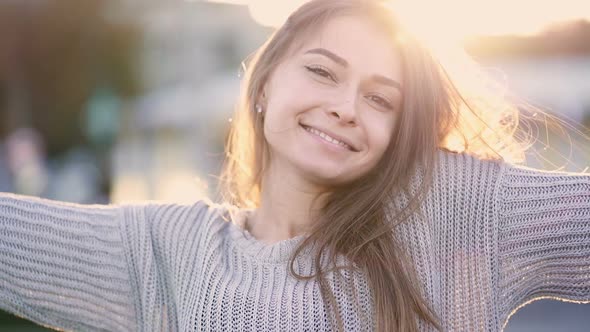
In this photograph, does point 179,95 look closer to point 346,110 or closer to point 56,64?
point 56,64

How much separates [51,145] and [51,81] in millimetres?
1463

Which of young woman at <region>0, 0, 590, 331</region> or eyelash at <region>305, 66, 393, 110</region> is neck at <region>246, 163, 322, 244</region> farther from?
eyelash at <region>305, 66, 393, 110</region>

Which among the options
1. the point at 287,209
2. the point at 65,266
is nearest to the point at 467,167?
the point at 287,209

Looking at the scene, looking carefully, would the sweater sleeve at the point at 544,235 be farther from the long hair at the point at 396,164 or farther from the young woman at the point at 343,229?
the long hair at the point at 396,164

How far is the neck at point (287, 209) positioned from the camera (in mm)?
2570

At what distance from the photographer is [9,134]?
1833cm

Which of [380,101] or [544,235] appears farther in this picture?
[380,101]

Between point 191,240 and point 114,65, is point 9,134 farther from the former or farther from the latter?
point 191,240

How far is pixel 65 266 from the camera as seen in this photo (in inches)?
96.2

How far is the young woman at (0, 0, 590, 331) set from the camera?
2283mm

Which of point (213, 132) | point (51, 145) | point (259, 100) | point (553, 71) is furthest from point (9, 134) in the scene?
point (259, 100)

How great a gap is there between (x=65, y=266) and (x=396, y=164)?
0.99 metres

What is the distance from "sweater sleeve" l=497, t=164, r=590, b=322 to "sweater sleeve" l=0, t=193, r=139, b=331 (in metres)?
1.10

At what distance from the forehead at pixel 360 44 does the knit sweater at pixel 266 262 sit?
32 cm
